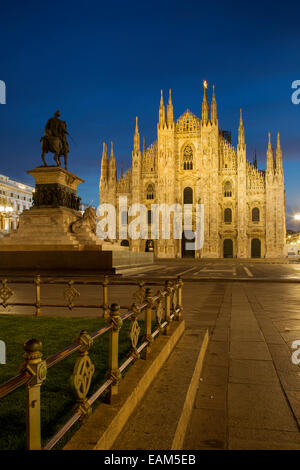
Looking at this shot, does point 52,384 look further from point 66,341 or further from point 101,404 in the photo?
point 66,341

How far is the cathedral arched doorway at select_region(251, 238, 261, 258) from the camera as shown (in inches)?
2050

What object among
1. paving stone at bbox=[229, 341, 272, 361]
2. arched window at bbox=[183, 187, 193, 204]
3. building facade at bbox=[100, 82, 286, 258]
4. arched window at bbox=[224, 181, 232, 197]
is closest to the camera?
paving stone at bbox=[229, 341, 272, 361]

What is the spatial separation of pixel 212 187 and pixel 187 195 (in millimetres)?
4109

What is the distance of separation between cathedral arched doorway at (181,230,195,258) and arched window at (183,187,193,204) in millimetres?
4527

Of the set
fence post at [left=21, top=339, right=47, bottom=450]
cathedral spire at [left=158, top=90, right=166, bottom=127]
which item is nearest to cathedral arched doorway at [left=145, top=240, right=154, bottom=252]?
cathedral spire at [left=158, top=90, right=166, bottom=127]

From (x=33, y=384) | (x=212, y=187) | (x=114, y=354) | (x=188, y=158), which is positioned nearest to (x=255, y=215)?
(x=212, y=187)

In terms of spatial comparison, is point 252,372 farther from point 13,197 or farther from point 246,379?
point 13,197

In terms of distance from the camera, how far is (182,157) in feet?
177

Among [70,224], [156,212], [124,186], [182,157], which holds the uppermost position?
[182,157]

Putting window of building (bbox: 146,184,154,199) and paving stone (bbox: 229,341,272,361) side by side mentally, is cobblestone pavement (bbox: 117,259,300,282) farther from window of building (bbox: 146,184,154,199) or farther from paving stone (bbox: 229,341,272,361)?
window of building (bbox: 146,184,154,199)

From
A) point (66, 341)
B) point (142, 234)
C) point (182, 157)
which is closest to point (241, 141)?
point (182, 157)

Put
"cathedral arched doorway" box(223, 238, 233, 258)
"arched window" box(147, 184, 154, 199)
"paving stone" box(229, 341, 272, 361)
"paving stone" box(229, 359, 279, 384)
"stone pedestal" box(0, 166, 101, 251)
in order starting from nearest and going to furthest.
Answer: "paving stone" box(229, 359, 279, 384) < "paving stone" box(229, 341, 272, 361) < "stone pedestal" box(0, 166, 101, 251) < "cathedral arched doorway" box(223, 238, 233, 258) < "arched window" box(147, 184, 154, 199)

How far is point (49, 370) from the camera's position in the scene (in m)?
3.65
